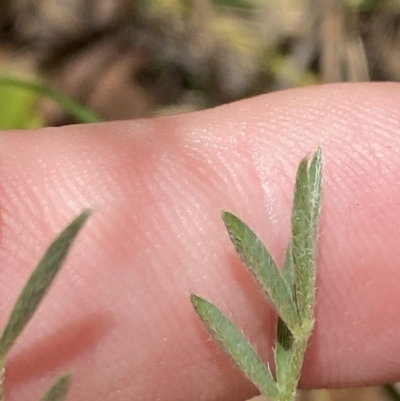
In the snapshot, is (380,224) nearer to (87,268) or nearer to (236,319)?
(236,319)

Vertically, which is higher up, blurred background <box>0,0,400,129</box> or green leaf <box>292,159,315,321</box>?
green leaf <box>292,159,315,321</box>

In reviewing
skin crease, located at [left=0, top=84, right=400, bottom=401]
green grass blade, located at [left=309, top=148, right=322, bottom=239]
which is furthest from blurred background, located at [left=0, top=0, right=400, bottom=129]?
green grass blade, located at [left=309, top=148, right=322, bottom=239]

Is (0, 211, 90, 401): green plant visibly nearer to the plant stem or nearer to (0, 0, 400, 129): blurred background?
the plant stem

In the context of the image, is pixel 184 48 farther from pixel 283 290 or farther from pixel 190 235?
pixel 283 290

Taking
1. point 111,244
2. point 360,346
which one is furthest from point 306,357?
point 111,244

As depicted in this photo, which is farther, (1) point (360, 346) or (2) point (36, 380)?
(1) point (360, 346)

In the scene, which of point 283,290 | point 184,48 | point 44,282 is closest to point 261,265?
point 283,290
